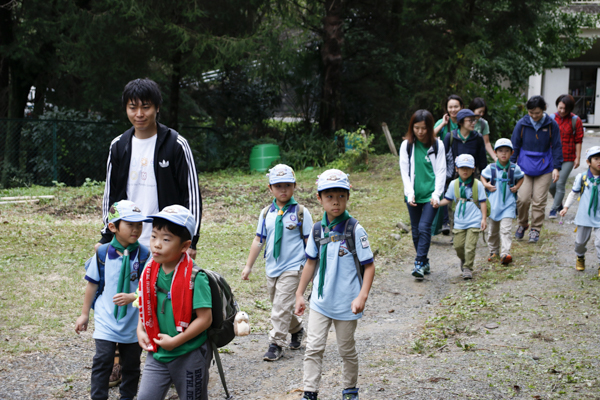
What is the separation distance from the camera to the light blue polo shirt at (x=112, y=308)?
3707 mm

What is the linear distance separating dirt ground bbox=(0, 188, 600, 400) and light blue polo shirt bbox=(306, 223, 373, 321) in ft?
2.17

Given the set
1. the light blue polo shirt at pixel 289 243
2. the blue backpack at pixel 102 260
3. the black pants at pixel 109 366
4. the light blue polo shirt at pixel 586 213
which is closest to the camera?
the black pants at pixel 109 366

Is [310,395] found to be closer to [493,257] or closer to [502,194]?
[502,194]

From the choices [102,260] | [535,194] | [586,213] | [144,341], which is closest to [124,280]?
[102,260]

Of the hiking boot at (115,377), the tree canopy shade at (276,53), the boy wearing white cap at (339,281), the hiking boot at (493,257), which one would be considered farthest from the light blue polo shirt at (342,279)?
the tree canopy shade at (276,53)

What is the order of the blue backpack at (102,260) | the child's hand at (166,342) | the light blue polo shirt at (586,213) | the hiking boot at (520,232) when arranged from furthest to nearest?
1. the hiking boot at (520,232)
2. the light blue polo shirt at (586,213)
3. the blue backpack at (102,260)
4. the child's hand at (166,342)

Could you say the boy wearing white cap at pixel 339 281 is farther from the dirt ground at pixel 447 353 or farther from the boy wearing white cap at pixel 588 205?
the boy wearing white cap at pixel 588 205

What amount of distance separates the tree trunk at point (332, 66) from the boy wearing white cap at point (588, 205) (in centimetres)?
1319

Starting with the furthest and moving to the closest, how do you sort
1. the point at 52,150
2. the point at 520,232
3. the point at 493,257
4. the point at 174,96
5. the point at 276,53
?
the point at 174,96
the point at 276,53
the point at 52,150
the point at 520,232
the point at 493,257

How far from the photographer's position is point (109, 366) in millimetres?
3707

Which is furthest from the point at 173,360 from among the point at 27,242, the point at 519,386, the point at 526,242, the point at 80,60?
the point at 80,60

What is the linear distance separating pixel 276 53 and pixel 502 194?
999 centimetres

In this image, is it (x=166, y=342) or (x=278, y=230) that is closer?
(x=166, y=342)

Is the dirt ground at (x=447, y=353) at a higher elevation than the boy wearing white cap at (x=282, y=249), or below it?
below
